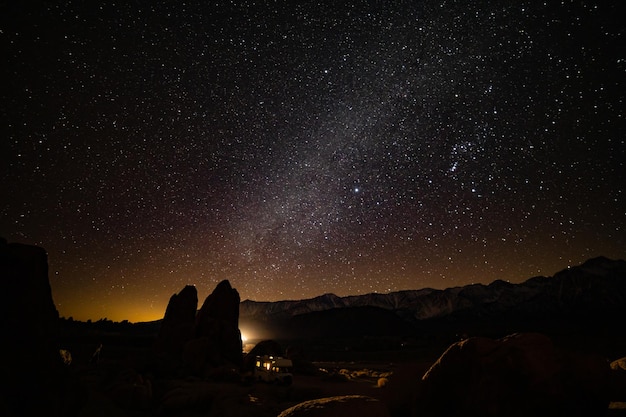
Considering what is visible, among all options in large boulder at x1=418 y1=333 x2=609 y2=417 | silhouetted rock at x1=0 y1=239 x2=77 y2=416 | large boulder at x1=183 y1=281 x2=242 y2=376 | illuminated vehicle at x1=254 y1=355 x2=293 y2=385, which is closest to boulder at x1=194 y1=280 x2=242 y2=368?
large boulder at x1=183 y1=281 x2=242 y2=376

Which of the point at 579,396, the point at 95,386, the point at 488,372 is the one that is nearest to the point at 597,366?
the point at 579,396

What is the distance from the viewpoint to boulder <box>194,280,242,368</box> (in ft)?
137

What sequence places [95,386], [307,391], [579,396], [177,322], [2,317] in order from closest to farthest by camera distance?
[579,396], [2,317], [307,391], [95,386], [177,322]

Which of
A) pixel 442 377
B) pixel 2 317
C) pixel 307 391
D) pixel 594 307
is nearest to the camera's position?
pixel 442 377

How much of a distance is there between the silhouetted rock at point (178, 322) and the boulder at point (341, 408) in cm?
3963

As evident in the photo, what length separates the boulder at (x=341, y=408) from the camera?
6.60 meters

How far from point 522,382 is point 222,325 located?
40625 mm

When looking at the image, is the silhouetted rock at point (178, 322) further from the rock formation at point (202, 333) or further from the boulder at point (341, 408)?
the boulder at point (341, 408)

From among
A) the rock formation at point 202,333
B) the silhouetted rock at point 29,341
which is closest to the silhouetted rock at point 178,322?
the rock formation at point 202,333

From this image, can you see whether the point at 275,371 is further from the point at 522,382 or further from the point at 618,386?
the point at 618,386

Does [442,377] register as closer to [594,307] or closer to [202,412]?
[202,412]

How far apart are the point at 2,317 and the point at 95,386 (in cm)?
1640

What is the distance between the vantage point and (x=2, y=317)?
436 inches

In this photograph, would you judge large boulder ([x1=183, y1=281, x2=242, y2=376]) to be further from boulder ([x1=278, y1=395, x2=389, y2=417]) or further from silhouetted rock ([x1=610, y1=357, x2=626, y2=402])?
silhouetted rock ([x1=610, y1=357, x2=626, y2=402])
